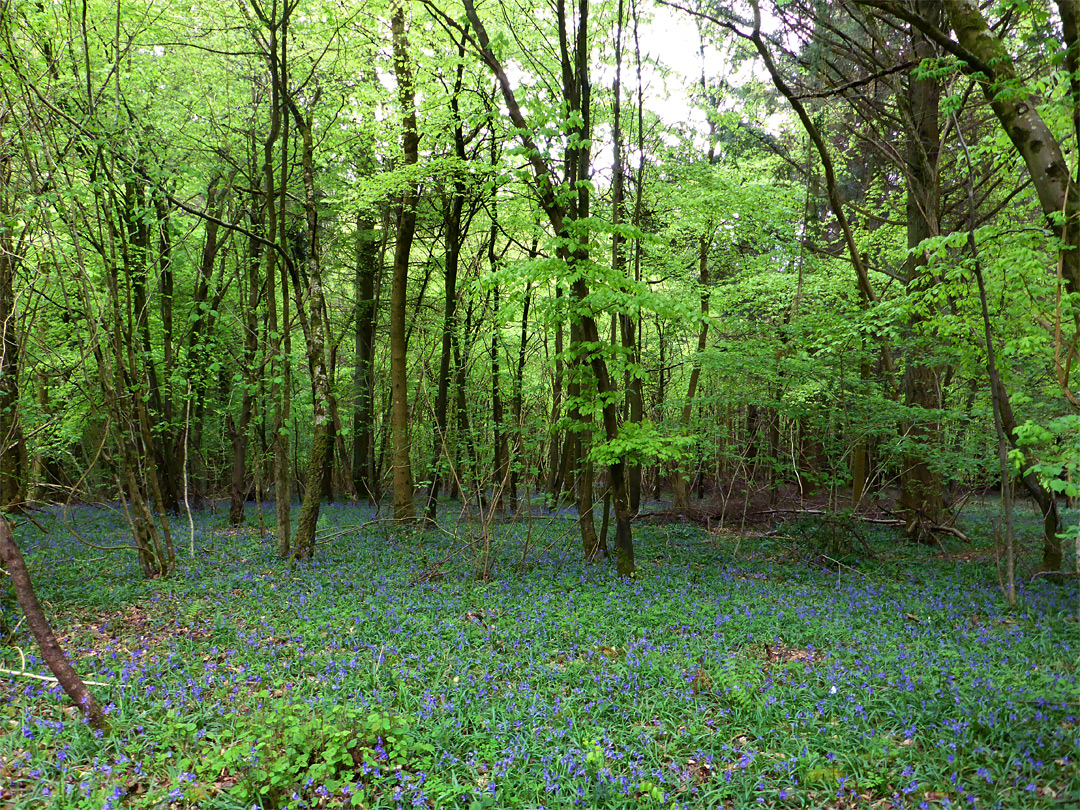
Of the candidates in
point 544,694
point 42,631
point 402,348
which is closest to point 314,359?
point 402,348

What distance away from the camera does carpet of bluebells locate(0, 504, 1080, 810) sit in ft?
11.4

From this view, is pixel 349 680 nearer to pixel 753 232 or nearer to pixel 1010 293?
pixel 1010 293

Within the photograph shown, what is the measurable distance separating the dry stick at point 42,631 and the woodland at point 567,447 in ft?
0.11

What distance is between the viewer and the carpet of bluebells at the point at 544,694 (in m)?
3.48

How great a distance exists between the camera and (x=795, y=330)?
1046cm

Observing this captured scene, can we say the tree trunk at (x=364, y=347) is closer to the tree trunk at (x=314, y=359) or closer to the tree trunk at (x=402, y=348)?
the tree trunk at (x=402, y=348)

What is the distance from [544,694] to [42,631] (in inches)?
143

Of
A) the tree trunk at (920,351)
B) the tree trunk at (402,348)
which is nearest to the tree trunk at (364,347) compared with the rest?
the tree trunk at (402,348)

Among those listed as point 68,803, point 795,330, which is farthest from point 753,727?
point 795,330

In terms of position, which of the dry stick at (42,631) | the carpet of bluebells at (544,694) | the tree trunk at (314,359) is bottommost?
the carpet of bluebells at (544,694)

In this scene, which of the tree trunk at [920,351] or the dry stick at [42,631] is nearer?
the dry stick at [42,631]

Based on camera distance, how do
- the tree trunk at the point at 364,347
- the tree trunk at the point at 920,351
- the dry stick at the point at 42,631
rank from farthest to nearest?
the tree trunk at the point at 364,347 < the tree trunk at the point at 920,351 < the dry stick at the point at 42,631

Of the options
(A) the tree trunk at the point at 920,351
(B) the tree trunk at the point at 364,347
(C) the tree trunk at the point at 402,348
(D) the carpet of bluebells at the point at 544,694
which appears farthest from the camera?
(B) the tree trunk at the point at 364,347

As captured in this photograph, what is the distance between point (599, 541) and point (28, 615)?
25.9 feet
